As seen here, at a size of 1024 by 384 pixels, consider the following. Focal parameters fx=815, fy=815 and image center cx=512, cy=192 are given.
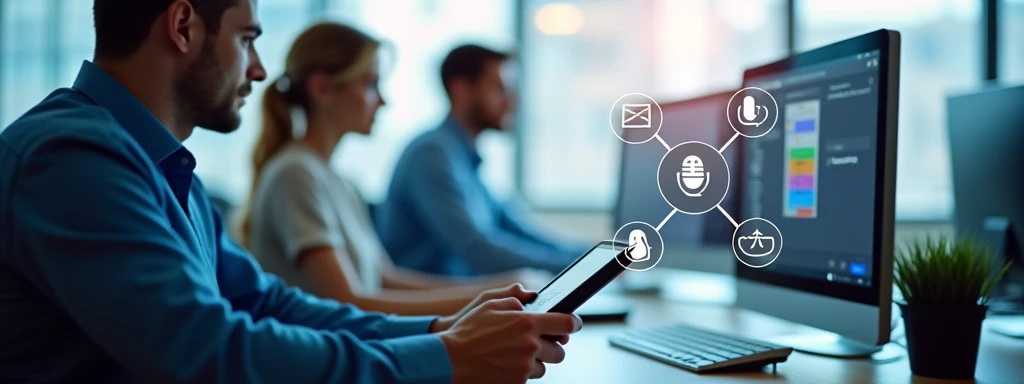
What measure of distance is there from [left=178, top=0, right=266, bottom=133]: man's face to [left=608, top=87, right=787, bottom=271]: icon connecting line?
524mm

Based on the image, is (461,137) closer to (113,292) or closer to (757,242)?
(757,242)

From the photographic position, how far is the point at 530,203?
4648mm

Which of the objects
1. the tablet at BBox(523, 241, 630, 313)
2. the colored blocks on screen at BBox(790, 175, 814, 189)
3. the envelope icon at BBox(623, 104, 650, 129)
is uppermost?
the envelope icon at BBox(623, 104, 650, 129)

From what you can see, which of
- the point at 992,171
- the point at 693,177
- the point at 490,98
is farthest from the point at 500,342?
the point at 490,98

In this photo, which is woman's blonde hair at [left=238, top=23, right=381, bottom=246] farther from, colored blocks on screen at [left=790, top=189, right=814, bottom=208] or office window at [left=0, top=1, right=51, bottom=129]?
office window at [left=0, top=1, right=51, bottom=129]

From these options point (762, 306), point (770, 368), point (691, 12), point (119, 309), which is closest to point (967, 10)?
point (691, 12)

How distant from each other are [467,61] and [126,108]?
179cm

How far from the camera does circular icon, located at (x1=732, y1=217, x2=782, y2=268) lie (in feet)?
4.03

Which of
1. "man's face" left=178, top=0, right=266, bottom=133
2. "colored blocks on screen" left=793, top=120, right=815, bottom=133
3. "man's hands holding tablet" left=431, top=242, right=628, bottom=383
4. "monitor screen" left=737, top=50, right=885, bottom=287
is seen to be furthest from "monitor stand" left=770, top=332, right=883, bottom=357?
"man's face" left=178, top=0, right=266, bottom=133

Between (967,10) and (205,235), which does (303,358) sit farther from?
(967,10)

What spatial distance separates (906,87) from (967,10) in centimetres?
253

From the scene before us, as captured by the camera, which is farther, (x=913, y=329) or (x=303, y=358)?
(x=913, y=329)

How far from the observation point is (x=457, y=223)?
7.38ft

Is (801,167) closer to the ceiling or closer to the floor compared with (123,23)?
closer to the floor
